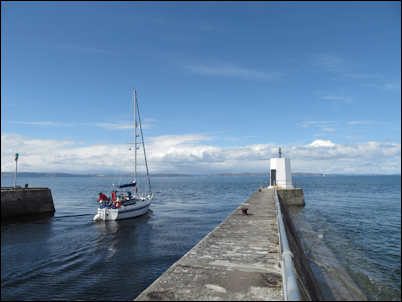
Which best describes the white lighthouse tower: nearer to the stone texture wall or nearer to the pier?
the stone texture wall

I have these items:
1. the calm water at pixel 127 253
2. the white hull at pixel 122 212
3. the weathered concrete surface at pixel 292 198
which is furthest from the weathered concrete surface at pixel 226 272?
the weathered concrete surface at pixel 292 198

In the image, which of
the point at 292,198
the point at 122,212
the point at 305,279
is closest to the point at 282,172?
the point at 292,198

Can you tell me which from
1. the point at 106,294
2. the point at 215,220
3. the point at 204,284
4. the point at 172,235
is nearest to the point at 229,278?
the point at 204,284

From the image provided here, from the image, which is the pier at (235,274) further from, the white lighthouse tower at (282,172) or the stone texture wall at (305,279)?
the white lighthouse tower at (282,172)

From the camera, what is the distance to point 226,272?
6176mm

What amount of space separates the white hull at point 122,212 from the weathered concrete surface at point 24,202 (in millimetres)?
9262

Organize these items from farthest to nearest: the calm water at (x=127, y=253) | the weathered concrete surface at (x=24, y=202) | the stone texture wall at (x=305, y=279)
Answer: the weathered concrete surface at (x=24, y=202) → the calm water at (x=127, y=253) → the stone texture wall at (x=305, y=279)

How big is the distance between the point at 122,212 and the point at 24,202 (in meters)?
11.6

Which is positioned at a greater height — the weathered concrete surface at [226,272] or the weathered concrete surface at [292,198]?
the weathered concrete surface at [226,272]

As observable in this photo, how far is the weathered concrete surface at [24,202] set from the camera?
25.2 meters

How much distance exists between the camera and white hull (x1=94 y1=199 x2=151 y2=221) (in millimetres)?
23203

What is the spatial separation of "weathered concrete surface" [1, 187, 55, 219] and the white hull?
9262 mm

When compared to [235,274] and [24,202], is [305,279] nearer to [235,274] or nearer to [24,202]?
[235,274]

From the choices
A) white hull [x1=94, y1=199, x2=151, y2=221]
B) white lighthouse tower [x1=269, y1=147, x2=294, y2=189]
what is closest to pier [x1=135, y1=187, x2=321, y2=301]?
white hull [x1=94, y1=199, x2=151, y2=221]
